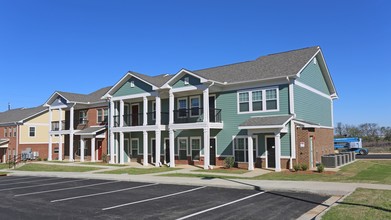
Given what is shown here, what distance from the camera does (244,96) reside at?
25.0m

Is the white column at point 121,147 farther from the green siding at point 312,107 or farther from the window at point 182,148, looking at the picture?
the green siding at point 312,107

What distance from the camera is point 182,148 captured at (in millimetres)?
28500

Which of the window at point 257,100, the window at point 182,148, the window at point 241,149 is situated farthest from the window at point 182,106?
the window at point 257,100

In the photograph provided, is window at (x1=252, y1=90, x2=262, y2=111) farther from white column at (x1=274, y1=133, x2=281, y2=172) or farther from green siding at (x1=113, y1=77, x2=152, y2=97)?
green siding at (x1=113, y1=77, x2=152, y2=97)

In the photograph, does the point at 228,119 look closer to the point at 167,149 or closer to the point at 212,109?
the point at 212,109

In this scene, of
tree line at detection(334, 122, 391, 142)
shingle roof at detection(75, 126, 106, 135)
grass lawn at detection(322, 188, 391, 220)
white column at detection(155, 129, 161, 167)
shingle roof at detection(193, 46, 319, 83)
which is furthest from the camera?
tree line at detection(334, 122, 391, 142)

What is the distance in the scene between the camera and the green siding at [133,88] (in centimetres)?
2891

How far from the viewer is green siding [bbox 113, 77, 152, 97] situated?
28.9 meters

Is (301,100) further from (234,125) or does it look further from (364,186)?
(364,186)

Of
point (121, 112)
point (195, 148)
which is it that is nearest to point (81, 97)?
point (121, 112)

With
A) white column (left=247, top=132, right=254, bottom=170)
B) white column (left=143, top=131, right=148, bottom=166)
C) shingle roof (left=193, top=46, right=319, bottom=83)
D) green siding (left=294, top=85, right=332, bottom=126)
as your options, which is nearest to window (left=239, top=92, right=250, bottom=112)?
shingle roof (left=193, top=46, right=319, bottom=83)

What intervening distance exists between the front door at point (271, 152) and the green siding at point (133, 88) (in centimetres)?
1086

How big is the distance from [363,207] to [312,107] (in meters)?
17.4

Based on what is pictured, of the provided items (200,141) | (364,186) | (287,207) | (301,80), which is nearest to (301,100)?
(301,80)
